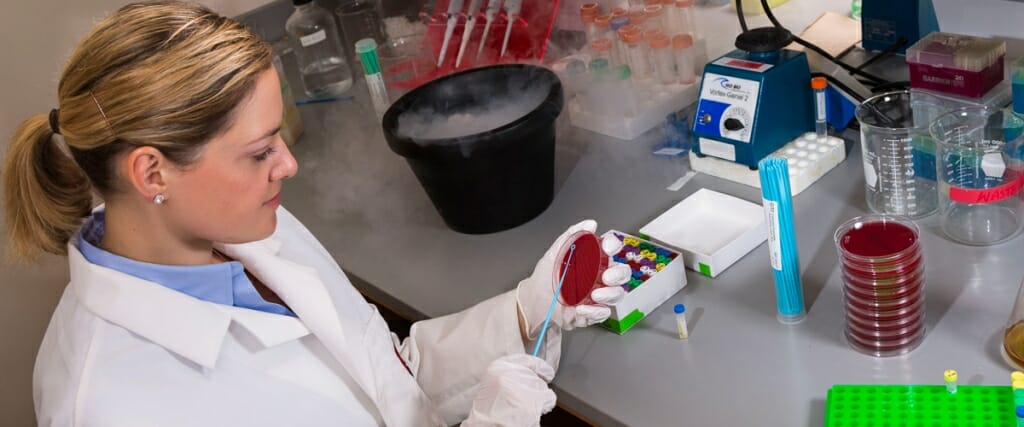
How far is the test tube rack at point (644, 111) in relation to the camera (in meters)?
1.94

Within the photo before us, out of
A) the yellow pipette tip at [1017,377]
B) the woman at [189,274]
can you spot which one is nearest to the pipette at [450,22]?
the woman at [189,274]

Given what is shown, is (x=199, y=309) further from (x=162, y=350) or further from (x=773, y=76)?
(x=773, y=76)

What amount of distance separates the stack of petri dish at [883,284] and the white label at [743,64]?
0.48m

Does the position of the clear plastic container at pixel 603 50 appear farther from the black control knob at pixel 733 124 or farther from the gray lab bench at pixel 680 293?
the black control knob at pixel 733 124

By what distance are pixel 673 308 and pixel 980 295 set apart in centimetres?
42

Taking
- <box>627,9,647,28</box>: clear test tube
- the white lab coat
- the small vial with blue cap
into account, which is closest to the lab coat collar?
the white lab coat

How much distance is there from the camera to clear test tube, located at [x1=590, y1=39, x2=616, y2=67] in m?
2.00

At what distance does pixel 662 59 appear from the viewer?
1993 mm

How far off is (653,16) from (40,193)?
4.10 feet

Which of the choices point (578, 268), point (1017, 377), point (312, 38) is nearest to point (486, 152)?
point (578, 268)

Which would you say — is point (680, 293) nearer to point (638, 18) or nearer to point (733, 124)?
point (733, 124)

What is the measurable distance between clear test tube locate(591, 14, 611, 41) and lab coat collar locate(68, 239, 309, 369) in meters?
1.08

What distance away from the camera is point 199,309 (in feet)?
4.09

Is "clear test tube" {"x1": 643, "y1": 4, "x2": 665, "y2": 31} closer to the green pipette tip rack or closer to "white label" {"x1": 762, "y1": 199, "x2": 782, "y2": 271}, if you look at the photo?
"white label" {"x1": 762, "y1": 199, "x2": 782, "y2": 271}
